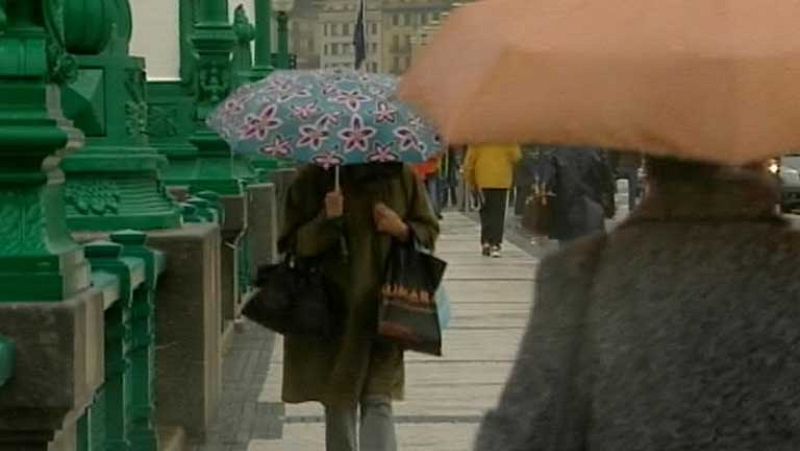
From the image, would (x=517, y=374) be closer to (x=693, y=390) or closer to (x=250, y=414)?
(x=693, y=390)

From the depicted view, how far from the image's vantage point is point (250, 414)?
1223 centimetres

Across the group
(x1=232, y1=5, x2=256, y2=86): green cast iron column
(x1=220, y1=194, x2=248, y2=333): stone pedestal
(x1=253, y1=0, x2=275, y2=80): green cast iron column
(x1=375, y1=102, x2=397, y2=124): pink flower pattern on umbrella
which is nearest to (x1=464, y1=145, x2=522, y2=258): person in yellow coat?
(x1=253, y1=0, x2=275, y2=80): green cast iron column

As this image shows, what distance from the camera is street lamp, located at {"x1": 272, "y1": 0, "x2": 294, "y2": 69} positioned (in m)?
33.2

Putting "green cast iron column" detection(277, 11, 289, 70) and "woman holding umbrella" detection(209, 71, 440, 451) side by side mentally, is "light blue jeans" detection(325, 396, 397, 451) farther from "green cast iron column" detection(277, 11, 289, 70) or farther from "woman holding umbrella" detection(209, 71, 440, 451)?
"green cast iron column" detection(277, 11, 289, 70)

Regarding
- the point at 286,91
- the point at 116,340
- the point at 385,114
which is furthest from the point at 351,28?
the point at 116,340

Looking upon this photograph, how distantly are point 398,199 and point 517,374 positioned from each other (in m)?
4.96

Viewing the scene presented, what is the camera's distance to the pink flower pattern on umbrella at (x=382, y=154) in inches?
342

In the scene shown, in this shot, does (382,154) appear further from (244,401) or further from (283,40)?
(283,40)

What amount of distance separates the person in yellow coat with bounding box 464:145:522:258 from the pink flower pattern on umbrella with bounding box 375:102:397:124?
18925 mm

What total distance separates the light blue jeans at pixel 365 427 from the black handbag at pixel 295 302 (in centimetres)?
31

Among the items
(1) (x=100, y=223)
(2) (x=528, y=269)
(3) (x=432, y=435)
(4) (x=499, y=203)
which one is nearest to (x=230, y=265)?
(3) (x=432, y=435)

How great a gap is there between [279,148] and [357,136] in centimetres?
36

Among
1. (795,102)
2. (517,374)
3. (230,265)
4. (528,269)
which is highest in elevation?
(795,102)

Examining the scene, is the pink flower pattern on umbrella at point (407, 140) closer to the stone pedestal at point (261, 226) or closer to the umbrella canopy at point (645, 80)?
the umbrella canopy at point (645, 80)
